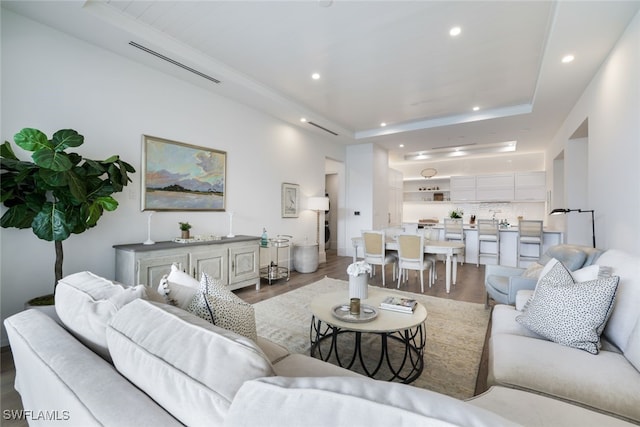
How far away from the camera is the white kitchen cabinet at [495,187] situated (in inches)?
302

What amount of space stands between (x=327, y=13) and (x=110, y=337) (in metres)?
2.91

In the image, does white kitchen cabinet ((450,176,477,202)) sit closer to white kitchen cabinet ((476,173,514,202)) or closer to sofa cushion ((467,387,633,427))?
white kitchen cabinet ((476,173,514,202))

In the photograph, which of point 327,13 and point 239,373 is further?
point 327,13

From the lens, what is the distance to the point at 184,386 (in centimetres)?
65

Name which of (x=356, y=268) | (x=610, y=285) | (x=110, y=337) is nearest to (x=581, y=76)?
(x=610, y=285)

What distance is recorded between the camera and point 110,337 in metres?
0.89

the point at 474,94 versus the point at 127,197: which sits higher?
the point at 474,94

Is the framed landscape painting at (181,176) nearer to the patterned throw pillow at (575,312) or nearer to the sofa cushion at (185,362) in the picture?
the sofa cushion at (185,362)

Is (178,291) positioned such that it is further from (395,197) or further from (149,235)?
(395,197)

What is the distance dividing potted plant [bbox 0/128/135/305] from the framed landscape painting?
0.91 meters

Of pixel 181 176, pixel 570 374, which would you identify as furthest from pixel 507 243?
pixel 181 176

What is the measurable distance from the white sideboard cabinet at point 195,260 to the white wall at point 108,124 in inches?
13.0

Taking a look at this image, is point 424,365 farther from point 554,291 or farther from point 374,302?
point 554,291

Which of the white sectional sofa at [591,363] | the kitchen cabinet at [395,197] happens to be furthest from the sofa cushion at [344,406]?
the kitchen cabinet at [395,197]
